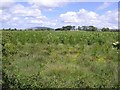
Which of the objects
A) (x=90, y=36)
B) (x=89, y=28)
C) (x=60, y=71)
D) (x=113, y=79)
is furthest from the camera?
(x=89, y=28)

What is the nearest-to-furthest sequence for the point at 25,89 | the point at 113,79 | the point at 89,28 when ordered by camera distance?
the point at 25,89, the point at 113,79, the point at 89,28

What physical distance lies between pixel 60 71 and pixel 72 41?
1673 cm

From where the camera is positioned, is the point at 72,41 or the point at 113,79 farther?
the point at 72,41

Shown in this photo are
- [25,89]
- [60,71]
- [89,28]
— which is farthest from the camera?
[89,28]

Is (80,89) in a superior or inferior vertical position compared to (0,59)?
inferior

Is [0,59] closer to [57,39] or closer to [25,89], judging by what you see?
[25,89]

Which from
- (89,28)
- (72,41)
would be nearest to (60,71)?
(72,41)

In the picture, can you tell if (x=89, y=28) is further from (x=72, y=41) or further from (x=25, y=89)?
(x=25, y=89)

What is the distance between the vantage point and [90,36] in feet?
95.3

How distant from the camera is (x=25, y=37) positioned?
28.2m

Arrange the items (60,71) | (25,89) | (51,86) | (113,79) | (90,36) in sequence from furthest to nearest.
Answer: (90,36)
(60,71)
(113,79)
(51,86)
(25,89)

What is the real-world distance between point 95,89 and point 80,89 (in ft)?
1.11

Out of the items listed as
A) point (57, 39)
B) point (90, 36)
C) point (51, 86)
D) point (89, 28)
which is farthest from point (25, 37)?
point (51, 86)

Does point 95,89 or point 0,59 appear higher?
point 0,59
